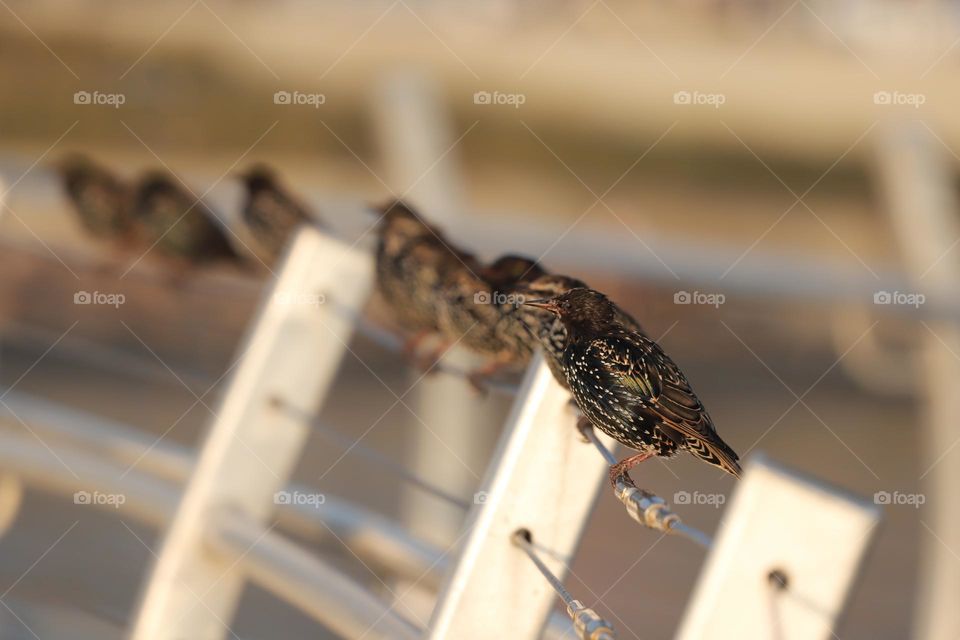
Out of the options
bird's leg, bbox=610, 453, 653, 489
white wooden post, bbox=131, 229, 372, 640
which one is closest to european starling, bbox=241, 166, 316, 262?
white wooden post, bbox=131, 229, 372, 640

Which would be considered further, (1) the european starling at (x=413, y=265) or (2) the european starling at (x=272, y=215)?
(2) the european starling at (x=272, y=215)

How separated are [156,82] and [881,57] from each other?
621 cm

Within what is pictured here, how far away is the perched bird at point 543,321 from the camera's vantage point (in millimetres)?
950

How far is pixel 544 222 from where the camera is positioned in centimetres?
371

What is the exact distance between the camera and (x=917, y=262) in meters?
3.65

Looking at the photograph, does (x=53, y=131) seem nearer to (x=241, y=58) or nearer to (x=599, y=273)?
(x=241, y=58)

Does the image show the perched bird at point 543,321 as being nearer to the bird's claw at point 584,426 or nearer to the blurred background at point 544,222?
the bird's claw at point 584,426
